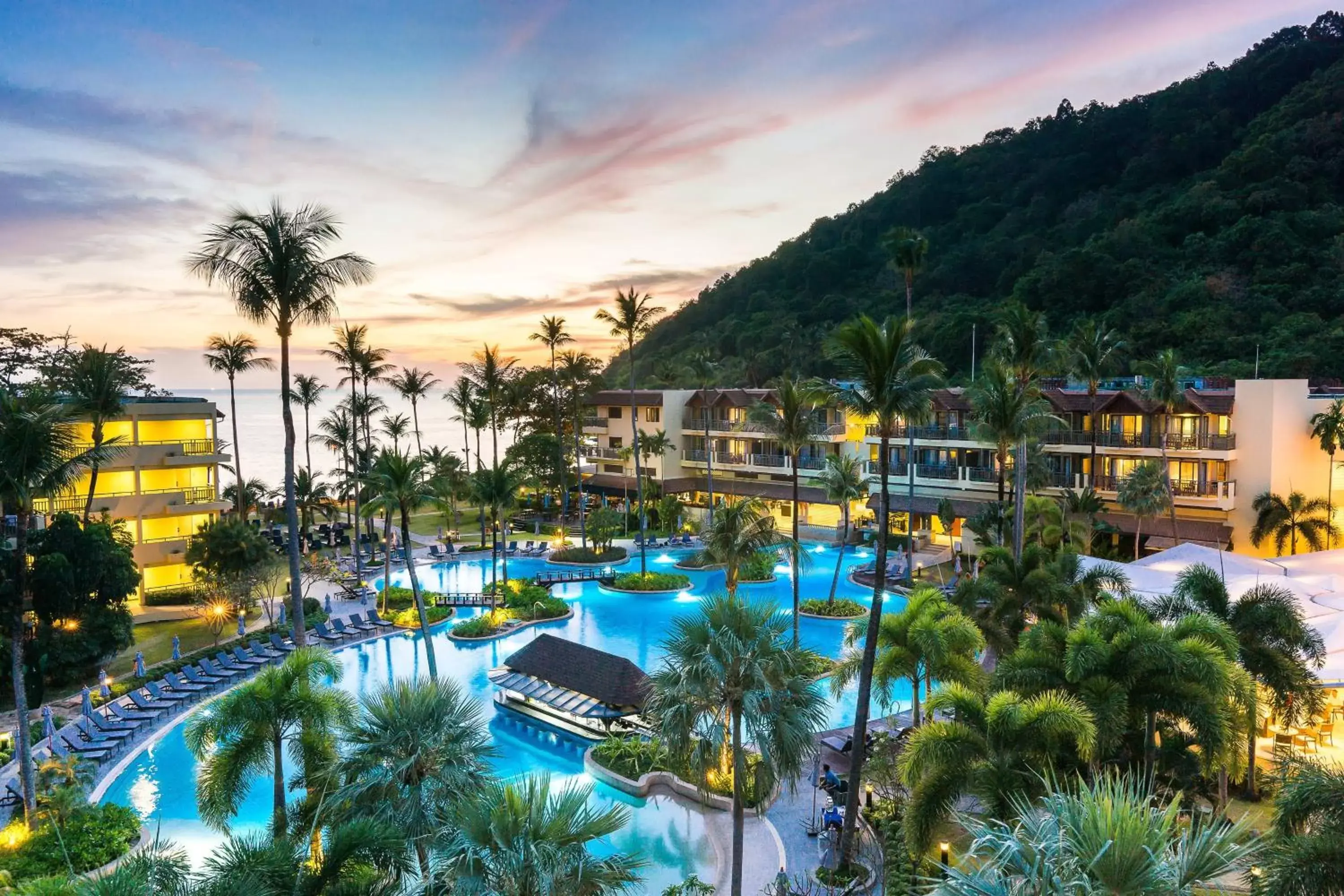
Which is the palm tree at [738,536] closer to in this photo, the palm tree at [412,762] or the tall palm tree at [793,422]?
the tall palm tree at [793,422]

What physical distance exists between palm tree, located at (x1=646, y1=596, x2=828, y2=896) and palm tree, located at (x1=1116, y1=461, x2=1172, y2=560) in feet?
84.2

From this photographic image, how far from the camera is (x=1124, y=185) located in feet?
222

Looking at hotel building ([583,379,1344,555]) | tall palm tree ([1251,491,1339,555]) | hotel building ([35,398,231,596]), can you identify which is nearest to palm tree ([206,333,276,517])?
hotel building ([35,398,231,596])

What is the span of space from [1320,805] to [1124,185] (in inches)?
2865

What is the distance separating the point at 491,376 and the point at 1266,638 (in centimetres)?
3931

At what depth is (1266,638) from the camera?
1496cm

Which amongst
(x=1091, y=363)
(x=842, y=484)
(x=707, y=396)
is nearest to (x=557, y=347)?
(x=707, y=396)

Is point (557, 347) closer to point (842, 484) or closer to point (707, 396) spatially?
point (707, 396)

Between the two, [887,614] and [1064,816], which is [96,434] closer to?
[887,614]

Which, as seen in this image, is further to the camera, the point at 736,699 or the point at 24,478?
the point at 24,478

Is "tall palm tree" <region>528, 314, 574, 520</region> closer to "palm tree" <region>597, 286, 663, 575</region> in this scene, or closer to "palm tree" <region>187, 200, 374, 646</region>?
"palm tree" <region>597, 286, 663, 575</region>

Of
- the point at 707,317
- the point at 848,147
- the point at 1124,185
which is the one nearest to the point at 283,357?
the point at 848,147

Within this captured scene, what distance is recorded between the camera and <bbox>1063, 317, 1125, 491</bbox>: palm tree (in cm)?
3388

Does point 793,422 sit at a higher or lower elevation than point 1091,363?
lower
